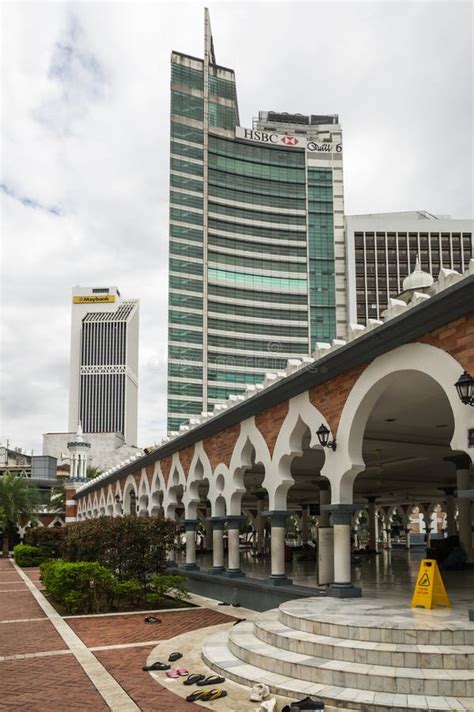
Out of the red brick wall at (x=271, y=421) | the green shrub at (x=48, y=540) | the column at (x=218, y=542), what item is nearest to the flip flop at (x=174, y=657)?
the red brick wall at (x=271, y=421)

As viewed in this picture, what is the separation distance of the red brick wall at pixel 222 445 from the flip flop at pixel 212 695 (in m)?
8.05

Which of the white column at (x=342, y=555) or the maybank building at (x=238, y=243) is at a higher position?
the maybank building at (x=238, y=243)

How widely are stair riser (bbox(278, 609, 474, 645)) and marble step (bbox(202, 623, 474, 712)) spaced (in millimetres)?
775

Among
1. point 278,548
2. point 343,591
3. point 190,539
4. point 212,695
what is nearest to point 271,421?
point 278,548

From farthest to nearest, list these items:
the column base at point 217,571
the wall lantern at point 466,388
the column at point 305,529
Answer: the column at point 305,529 → the column base at point 217,571 → the wall lantern at point 466,388

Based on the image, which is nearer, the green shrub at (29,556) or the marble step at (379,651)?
the marble step at (379,651)

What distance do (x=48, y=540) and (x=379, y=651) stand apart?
2914cm

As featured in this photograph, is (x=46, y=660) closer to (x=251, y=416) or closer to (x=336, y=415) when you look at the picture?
(x=336, y=415)

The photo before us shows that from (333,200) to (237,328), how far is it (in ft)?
74.9

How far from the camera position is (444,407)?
1198 centimetres

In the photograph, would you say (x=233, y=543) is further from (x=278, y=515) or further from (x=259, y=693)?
(x=259, y=693)

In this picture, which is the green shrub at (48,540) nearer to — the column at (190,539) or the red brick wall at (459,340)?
the column at (190,539)

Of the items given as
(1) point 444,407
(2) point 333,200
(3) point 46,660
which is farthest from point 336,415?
(2) point 333,200

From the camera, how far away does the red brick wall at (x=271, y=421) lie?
13.0 metres
